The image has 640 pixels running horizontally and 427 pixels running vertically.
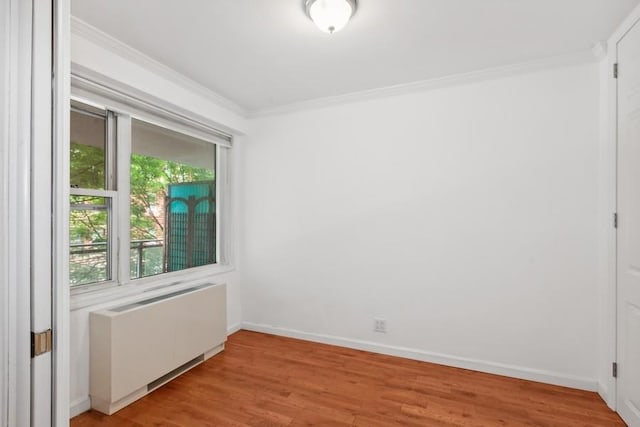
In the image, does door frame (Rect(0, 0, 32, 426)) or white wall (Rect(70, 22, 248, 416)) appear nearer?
door frame (Rect(0, 0, 32, 426))

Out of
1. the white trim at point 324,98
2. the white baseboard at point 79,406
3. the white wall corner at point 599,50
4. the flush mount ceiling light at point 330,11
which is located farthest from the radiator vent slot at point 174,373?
the white wall corner at point 599,50

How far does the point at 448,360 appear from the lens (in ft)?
9.15

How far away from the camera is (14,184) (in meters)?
0.86

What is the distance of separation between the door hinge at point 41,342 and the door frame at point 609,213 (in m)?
3.08

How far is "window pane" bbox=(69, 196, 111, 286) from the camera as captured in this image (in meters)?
2.21

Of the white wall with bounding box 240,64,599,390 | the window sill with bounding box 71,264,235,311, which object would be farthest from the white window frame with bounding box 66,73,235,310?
the white wall with bounding box 240,64,599,390

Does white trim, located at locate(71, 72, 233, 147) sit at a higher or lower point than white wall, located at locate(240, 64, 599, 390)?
higher

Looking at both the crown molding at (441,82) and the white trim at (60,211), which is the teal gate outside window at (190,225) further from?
the white trim at (60,211)

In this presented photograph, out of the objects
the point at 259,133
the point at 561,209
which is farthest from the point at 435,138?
the point at 259,133

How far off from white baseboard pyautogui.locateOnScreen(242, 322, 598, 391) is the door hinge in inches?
105

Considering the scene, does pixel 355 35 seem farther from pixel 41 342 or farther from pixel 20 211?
pixel 41 342

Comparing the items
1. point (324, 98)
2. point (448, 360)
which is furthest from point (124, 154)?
point (448, 360)

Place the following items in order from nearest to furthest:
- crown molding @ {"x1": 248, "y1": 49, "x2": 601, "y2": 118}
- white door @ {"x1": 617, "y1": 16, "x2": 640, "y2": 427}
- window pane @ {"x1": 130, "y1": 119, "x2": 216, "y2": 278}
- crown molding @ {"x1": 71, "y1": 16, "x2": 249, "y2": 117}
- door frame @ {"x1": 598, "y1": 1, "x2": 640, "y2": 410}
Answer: white door @ {"x1": 617, "y1": 16, "x2": 640, "y2": 427}
crown molding @ {"x1": 71, "y1": 16, "x2": 249, "y2": 117}
door frame @ {"x1": 598, "y1": 1, "x2": 640, "y2": 410}
crown molding @ {"x1": 248, "y1": 49, "x2": 601, "y2": 118}
window pane @ {"x1": 130, "y1": 119, "x2": 216, "y2": 278}

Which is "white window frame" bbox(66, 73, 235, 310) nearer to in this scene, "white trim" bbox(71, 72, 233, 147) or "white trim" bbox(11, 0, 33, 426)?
"white trim" bbox(71, 72, 233, 147)
